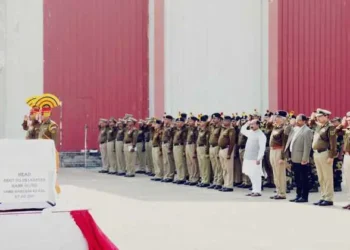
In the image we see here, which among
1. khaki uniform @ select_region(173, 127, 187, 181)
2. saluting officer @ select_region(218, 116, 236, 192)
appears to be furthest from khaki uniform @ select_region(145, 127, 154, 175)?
saluting officer @ select_region(218, 116, 236, 192)

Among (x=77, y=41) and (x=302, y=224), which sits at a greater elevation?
(x=77, y=41)

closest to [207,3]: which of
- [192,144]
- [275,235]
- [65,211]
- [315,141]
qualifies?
[192,144]

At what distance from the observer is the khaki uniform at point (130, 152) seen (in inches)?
826

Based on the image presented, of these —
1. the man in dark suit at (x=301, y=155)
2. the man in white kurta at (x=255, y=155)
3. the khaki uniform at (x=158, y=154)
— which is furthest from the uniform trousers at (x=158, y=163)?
the man in dark suit at (x=301, y=155)

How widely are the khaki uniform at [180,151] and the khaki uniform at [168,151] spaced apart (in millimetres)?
443

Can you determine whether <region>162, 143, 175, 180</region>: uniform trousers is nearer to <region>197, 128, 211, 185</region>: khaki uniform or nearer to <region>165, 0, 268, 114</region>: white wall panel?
<region>197, 128, 211, 185</region>: khaki uniform

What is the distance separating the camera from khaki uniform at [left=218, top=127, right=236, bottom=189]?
16094 mm

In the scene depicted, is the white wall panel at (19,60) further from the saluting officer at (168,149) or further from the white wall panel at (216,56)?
the saluting officer at (168,149)

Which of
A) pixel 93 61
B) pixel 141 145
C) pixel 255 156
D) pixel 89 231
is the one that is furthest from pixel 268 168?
pixel 89 231

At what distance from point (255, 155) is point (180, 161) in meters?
3.51

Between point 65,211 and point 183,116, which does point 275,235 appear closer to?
point 65,211

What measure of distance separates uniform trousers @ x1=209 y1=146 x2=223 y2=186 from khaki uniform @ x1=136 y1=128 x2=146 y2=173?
4.72 m

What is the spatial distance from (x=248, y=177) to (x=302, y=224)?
5885 millimetres

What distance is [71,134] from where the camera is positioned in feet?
80.5
